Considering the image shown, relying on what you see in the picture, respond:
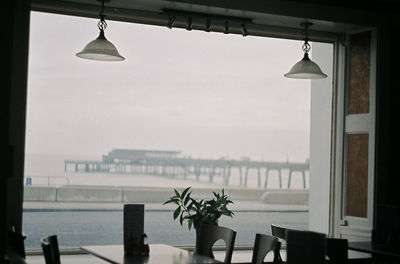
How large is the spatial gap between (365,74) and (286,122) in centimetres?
544

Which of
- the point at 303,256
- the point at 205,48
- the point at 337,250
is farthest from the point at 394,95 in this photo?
the point at 205,48

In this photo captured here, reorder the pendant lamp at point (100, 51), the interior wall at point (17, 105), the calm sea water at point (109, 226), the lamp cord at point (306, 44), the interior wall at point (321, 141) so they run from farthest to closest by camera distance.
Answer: the calm sea water at point (109, 226), the interior wall at point (321, 141), the lamp cord at point (306, 44), the interior wall at point (17, 105), the pendant lamp at point (100, 51)

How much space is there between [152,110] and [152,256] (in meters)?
7.43

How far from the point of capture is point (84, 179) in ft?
39.5

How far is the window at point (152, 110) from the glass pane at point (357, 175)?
1049 millimetres

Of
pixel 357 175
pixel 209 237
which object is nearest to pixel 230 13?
pixel 357 175

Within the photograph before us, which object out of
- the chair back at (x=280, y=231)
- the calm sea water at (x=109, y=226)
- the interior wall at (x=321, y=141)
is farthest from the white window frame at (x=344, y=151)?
the calm sea water at (x=109, y=226)

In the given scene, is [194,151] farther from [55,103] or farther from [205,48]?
[55,103]

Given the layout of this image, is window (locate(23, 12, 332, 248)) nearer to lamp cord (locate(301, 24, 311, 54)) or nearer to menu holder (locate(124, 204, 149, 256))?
lamp cord (locate(301, 24, 311, 54))

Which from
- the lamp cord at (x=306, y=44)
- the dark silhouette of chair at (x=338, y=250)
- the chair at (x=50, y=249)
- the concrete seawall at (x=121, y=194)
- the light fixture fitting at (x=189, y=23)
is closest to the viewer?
the chair at (x=50, y=249)

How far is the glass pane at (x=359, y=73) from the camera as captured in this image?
Answer: 560 centimetres

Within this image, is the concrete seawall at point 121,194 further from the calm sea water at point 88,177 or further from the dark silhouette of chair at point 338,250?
Result: the dark silhouette of chair at point 338,250

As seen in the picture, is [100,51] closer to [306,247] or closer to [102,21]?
[102,21]

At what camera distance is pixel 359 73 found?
18.6 feet
